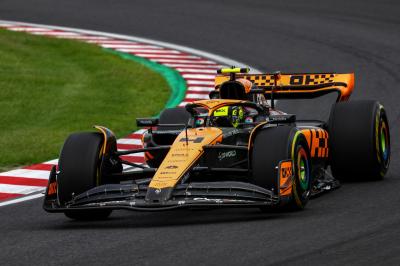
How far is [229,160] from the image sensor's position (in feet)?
37.3

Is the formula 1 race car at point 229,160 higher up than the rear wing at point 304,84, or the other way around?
the rear wing at point 304,84

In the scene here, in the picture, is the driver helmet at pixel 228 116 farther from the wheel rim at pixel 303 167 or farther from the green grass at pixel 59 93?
the green grass at pixel 59 93

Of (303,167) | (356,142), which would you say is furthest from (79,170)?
(356,142)

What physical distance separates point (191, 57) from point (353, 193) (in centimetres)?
1134

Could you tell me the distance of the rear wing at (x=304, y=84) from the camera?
45.4ft

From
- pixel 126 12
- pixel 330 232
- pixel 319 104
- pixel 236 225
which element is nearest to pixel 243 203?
pixel 236 225

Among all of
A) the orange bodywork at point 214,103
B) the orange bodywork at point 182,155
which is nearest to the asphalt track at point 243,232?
the orange bodywork at point 182,155

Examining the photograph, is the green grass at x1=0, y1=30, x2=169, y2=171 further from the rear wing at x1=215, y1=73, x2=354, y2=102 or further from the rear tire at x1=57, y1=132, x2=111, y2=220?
the rear tire at x1=57, y1=132, x2=111, y2=220

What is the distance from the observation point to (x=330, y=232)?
942 centimetres

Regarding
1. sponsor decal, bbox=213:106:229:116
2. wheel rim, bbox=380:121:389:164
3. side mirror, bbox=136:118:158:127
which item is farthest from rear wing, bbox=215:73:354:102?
side mirror, bbox=136:118:158:127

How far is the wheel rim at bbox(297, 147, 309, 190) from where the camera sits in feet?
35.9

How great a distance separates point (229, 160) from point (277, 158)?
95 cm

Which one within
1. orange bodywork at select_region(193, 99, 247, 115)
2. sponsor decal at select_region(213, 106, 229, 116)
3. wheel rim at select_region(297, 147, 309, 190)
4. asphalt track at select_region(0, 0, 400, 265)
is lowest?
asphalt track at select_region(0, 0, 400, 265)

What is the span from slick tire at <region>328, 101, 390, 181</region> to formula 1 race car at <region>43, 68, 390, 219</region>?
0.04 feet
